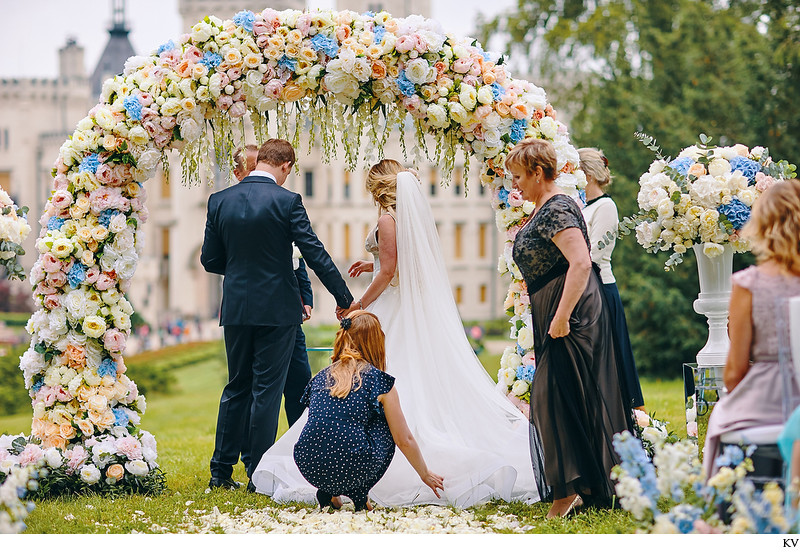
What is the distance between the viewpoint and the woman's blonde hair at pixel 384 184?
5.91m

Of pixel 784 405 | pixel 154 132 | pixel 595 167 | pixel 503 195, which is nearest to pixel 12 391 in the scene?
pixel 154 132

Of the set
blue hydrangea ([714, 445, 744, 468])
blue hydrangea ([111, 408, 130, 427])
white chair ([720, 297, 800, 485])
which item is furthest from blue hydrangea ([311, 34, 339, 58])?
blue hydrangea ([714, 445, 744, 468])

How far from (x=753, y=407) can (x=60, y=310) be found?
169 inches

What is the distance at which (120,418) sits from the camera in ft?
19.7

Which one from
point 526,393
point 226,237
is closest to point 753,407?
point 526,393

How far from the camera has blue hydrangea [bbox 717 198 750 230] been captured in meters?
5.48

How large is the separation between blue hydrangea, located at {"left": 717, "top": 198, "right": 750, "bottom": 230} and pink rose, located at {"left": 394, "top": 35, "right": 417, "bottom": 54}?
7.19 ft

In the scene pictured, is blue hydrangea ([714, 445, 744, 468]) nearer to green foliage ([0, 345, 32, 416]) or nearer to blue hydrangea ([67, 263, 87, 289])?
blue hydrangea ([67, 263, 87, 289])

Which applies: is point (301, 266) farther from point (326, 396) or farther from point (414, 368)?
point (326, 396)

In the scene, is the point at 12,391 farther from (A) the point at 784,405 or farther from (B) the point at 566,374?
(A) the point at 784,405

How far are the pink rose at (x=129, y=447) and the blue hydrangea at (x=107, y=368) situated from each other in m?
0.44

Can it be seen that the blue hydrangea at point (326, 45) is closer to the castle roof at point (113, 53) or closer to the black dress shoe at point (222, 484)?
the black dress shoe at point (222, 484)

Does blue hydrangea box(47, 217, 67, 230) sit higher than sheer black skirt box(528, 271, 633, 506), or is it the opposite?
blue hydrangea box(47, 217, 67, 230)
